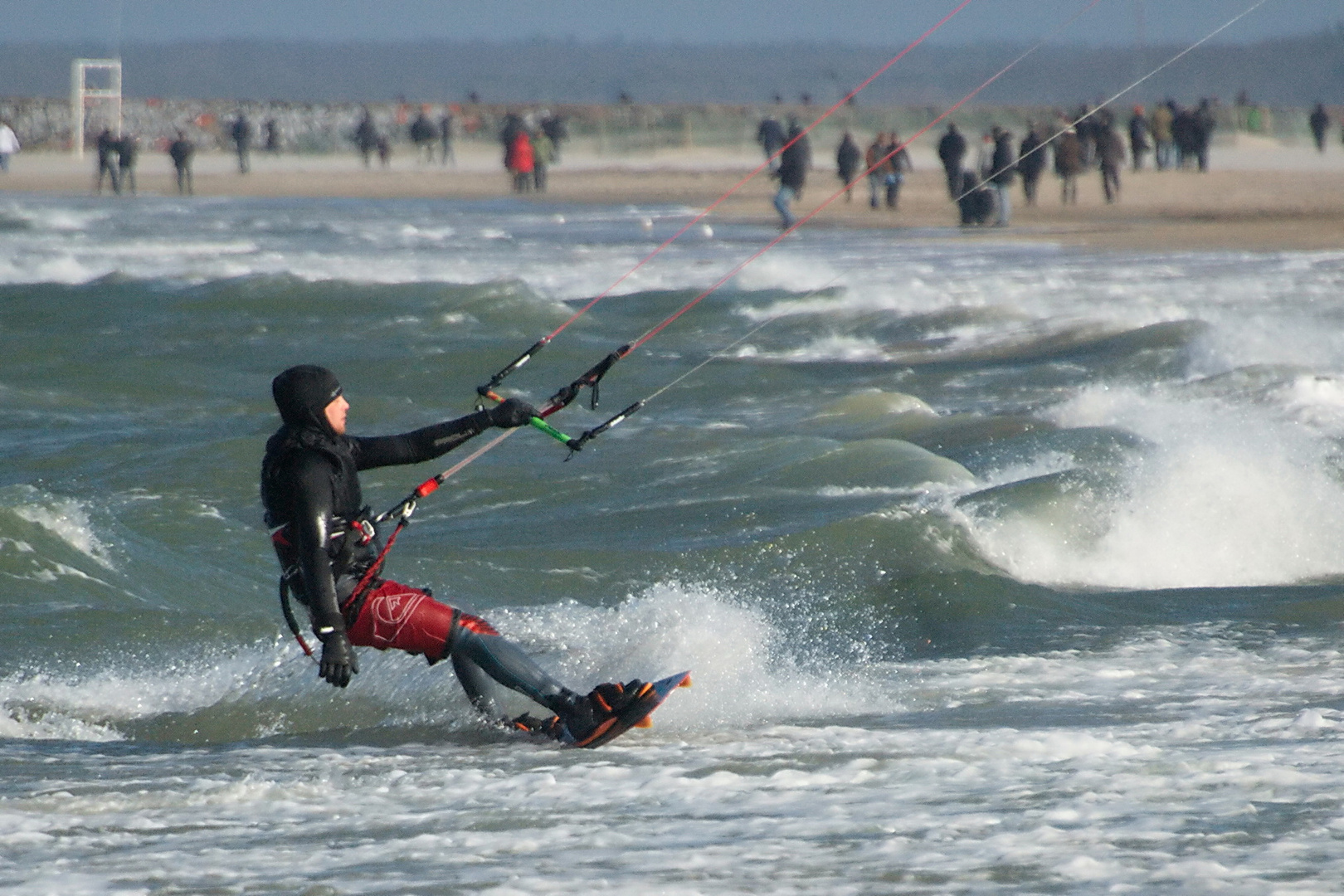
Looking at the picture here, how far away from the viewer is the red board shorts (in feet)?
20.7

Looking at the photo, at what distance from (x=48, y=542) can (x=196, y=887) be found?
19.7 feet

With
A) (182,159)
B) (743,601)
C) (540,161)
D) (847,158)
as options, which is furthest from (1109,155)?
(743,601)

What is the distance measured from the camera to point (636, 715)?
6328 millimetres

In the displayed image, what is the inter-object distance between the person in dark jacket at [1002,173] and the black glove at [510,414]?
24.7 m

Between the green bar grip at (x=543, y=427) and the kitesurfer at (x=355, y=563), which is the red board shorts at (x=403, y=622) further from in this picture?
the green bar grip at (x=543, y=427)

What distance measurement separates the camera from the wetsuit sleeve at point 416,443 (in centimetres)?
633

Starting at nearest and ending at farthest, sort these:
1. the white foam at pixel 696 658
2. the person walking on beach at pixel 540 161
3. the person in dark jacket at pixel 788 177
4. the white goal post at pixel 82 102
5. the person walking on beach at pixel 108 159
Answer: the white foam at pixel 696 658
the person in dark jacket at pixel 788 177
the person walking on beach at pixel 540 161
the person walking on beach at pixel 108 159
the white goal post at pixel 82 102

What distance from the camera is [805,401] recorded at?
53.9 ft

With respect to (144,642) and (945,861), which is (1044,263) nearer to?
(144,642)

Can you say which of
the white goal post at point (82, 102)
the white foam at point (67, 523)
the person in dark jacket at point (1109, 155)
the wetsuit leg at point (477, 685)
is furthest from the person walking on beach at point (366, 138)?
the wetsuit leg at point (477, 685)

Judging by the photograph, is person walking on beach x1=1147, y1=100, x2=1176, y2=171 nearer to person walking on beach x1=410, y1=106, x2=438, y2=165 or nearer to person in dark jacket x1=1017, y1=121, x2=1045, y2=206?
person in dark jacket x1=1017, y1=121, x2=1045, y2=206

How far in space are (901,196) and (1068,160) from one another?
20.0 feet

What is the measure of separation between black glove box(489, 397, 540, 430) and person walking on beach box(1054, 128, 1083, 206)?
28.1 metres

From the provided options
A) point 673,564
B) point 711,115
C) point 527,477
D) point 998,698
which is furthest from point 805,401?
point 711,115
